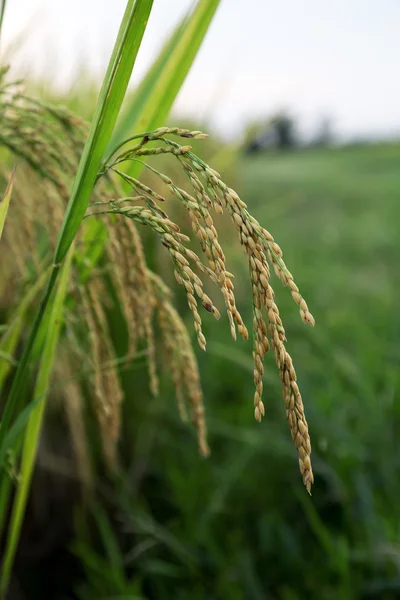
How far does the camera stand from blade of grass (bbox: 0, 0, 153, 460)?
0.73 metres

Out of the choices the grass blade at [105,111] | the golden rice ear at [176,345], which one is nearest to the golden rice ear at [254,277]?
the grass blade at [105,111]

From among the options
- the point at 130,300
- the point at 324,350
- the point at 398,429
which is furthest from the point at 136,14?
the point at 398,429

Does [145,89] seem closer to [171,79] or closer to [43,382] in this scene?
[171,79]

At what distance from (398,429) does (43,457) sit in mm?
1261

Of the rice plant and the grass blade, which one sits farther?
the grass blade

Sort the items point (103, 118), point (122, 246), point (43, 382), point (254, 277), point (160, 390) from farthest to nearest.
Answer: point (160, 390), point (43, 382), point (122, 246), point (103, 118), point (254, 277)

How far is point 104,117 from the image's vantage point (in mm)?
749

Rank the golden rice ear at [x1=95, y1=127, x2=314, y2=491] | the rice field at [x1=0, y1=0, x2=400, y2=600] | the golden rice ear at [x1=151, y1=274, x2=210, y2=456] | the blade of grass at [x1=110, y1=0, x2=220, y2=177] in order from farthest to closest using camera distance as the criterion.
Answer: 1. the blade of grass at [x1=110, y1=0, x2=220, y2=177]
2. the golden rice ear at [x1=151, y1=274, x2=210, y2=456]
3. the rice field at [x1=0, y1=0, x2=400, y2=600]
4. the golden rice ear at [x1=95, y1=127, x2=314, y2=491]

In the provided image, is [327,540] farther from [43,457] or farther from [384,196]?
[384,196]

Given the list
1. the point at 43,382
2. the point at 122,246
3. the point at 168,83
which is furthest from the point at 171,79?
the point at 43,382

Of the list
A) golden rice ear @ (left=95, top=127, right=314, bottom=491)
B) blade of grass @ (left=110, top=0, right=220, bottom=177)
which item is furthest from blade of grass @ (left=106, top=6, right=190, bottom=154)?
golden rice ear @ (left=95, top=127, right=314, bottom=491)

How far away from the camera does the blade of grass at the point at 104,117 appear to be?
28.7 inches

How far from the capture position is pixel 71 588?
236cm

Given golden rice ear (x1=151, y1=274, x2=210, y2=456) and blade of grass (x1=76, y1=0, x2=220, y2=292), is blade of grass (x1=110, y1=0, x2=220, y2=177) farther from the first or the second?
golden rice ear (x1=151, y1=274, x2=210, y2=456)
